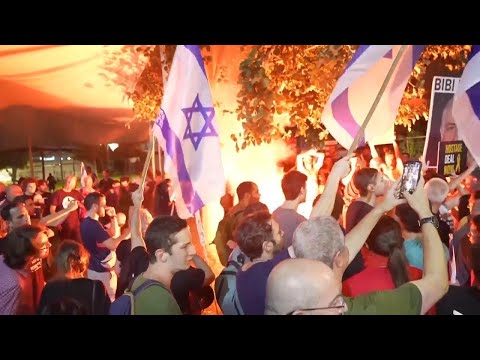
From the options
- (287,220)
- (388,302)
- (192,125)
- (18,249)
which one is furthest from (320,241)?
(18,249)

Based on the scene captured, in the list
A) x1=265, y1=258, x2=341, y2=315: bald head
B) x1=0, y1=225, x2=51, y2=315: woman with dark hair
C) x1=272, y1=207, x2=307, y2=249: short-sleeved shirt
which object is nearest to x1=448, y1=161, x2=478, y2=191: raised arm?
x1=272, y1=207, x2=307, y2=249: short-sleeved shirt

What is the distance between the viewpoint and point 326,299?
2.97 m

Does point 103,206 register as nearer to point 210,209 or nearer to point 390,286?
point 210,209

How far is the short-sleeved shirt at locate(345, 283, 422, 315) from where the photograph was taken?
11.5 feet

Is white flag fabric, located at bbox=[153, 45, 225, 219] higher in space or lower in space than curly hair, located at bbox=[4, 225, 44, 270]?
higher

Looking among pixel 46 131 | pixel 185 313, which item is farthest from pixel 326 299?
pixel 46 131

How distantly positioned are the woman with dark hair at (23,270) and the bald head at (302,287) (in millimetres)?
2588

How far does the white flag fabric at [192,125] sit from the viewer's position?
5.25 m

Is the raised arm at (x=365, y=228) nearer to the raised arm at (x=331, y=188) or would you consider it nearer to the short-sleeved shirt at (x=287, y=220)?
the raised arm at (x=331, y=188)

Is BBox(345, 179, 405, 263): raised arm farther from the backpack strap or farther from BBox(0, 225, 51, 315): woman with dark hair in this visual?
BBox(0, 225, 51, 315): woman with dark hair

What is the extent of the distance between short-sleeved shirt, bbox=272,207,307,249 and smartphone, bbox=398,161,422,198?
34.7 inches

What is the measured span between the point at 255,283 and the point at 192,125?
1.38 m
